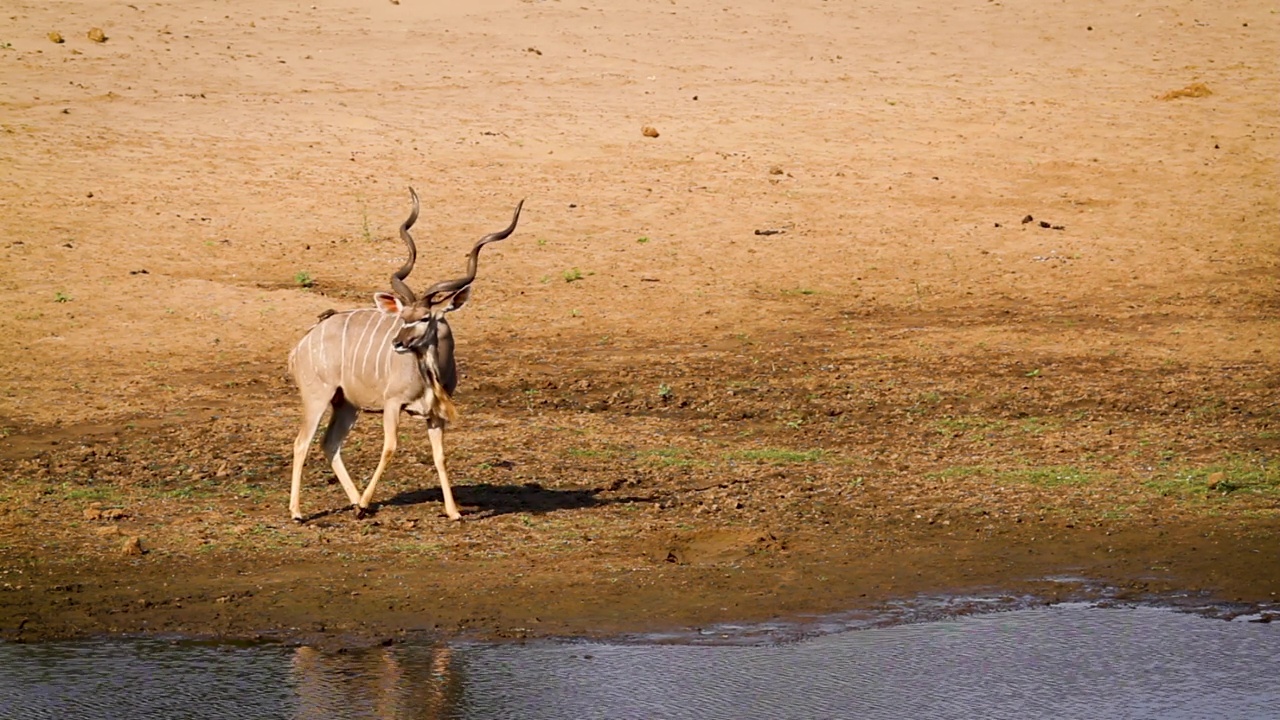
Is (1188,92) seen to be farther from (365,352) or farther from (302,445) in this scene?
(302,445)

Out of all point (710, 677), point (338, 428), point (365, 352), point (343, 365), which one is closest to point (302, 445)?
point (338, 428)

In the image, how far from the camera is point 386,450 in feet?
32.1

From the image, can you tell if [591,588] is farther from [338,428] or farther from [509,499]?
[338,428]

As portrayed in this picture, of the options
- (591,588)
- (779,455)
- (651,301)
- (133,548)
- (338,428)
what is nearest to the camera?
(591,588)

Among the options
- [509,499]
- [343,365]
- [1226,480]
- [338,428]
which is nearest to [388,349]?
[343,365]

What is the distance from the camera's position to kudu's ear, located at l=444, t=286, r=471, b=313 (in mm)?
9977

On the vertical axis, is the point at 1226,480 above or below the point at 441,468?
below

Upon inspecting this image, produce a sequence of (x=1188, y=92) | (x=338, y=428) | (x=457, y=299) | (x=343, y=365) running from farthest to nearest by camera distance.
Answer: (x=1188, y=92) → (x=338, y=428) → (x=457, y=299) → (x=343, y=365)

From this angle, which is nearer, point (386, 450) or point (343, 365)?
point (386, 450)

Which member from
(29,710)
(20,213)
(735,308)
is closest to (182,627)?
(29,710)

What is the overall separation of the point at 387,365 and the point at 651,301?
560 cm

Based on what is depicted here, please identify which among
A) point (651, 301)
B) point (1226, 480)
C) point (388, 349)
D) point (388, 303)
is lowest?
point (651, 301)

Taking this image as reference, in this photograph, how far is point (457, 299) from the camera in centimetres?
1004

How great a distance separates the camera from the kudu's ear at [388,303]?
391 inches
